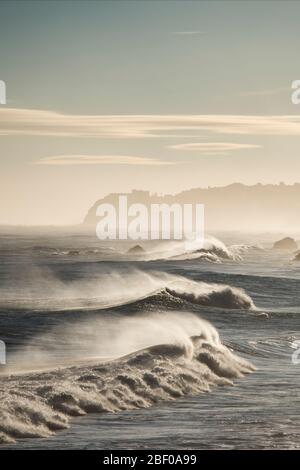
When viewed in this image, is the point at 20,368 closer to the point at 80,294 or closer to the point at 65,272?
the point at 80,294

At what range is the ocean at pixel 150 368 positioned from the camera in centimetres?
2255

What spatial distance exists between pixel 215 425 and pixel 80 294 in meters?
46.1

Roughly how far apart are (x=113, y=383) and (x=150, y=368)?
9.07 ft

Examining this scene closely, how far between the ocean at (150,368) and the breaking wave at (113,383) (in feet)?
0.12

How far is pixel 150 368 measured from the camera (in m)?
30.6
